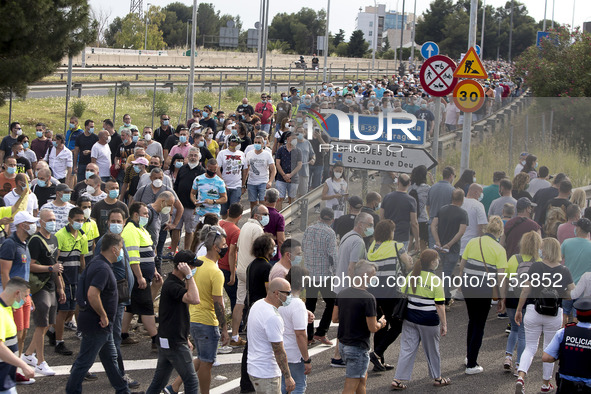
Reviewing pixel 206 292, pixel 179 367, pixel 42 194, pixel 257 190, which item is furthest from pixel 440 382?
pixel 257 190

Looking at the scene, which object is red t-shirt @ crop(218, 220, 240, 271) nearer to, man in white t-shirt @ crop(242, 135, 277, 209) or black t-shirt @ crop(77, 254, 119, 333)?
black t-shirt @ crop(77, 254, 119, 333)

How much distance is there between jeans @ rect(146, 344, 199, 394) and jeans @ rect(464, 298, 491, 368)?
337 centimetres

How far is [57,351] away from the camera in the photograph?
32.2 ft

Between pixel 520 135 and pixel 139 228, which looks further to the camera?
pixel 520 135

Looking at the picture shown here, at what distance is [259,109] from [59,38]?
624cm

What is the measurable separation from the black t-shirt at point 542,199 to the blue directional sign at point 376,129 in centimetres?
225

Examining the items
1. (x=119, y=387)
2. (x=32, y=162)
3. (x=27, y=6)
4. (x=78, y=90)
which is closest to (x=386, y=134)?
(x=119, y=387)

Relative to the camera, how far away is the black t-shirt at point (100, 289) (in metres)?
8.03

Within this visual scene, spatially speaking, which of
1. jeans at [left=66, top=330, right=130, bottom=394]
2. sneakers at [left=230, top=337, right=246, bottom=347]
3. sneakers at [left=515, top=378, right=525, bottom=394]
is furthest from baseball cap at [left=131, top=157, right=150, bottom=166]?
sneakers at [left=515, top=378, right=525, bottom=394]

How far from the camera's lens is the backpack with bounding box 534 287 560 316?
871cm

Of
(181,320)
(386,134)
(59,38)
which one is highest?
(59,38)

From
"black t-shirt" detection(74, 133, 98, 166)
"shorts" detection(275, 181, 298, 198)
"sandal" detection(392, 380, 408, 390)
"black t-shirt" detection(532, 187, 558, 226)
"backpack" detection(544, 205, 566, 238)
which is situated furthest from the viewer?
"black t-shirt" detection(74, 133, 98, 166)

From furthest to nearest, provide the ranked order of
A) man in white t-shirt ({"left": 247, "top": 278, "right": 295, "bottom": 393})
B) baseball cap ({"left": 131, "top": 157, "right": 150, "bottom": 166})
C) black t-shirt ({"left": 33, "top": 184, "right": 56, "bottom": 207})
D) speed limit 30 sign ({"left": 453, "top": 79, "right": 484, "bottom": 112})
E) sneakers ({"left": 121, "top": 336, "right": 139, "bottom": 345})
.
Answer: baseball cap ({"left": 131, "top": 157, "right": 150, "bottom": 166}) < black t-shirt ({"left": 33, "top": 184, "right": 56, "bottom": 207}) < speed limit 30 sign ({"left": 453, "top": 79, "right": 484, "bottom": 112}) < sneakers ({"left": 121, "top": 336, "right": 139, "bottom": 345}) < man in white t-shirt ({"left": 247, "top": 278, "right": 295, "bottom": 393})

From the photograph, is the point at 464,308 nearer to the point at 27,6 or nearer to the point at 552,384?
the point at 552,384
